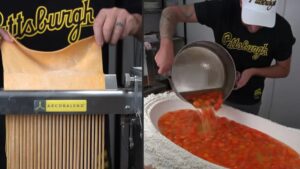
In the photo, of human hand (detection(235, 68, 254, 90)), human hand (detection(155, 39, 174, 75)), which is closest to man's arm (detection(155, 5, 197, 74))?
human hand (detection(155, 39, 174, 75))

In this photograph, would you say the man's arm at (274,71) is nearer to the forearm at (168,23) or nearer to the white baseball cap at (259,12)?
the white baseball cap at (259,12)

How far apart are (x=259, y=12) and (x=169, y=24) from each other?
9.6 inches

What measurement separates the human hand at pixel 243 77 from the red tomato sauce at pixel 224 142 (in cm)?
12

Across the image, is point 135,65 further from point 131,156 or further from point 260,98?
point 260,98

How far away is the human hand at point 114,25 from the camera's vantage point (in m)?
0.62

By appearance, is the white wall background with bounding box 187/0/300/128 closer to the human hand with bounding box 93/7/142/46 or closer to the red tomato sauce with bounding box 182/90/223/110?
the red tomato sauce with bounding box 182/90/223/110

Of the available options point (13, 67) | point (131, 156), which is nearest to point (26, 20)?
point (13, 67)

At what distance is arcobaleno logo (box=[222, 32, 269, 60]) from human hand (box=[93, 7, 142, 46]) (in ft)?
1.12

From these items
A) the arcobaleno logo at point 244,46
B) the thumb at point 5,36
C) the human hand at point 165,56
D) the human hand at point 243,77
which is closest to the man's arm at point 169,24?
the human hand at point 165,56

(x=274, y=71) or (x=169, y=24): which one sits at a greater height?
(x=169, y=24)

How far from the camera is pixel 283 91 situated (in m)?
0.85

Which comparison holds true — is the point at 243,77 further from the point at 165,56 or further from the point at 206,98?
the point at 165,56

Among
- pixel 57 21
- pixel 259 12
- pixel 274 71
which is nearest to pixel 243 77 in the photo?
pixel 274 71

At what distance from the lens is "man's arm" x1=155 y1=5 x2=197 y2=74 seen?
2.78 feet
